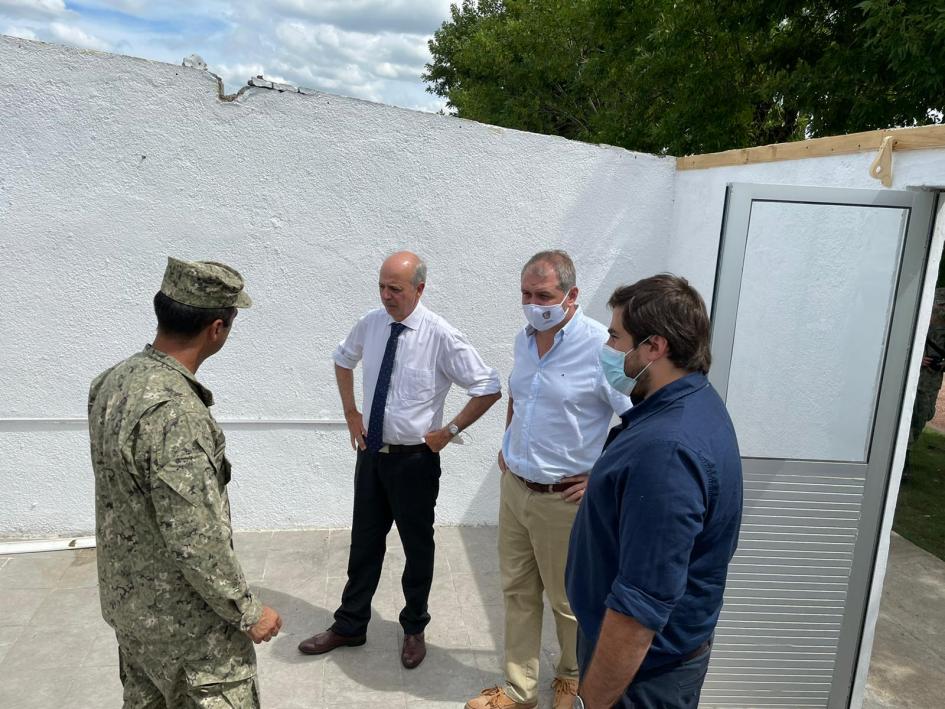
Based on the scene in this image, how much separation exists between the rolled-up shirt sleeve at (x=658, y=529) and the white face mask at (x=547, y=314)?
1.29 m

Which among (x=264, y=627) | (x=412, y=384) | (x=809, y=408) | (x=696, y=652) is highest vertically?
(x=809, y=408)

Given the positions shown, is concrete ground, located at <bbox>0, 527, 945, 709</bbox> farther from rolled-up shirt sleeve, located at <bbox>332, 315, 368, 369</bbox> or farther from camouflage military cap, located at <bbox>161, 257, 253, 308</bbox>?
camouflage military cap, located at <bbox>161, 257, 253, 308</bbox>

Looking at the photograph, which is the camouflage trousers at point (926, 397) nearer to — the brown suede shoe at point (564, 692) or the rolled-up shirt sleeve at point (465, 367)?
the brown suede shoe at point (564, 692)

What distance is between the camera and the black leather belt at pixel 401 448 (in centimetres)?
318

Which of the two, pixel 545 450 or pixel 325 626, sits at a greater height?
pixel 545 450

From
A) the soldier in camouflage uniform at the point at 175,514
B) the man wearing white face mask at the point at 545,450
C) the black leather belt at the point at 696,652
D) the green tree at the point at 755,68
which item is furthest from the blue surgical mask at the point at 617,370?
the green tree at the point at 755,68

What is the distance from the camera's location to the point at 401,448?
318cm

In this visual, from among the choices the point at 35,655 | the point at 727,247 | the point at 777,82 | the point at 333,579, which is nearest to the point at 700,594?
the point at 727,247

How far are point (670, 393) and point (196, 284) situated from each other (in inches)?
50.3

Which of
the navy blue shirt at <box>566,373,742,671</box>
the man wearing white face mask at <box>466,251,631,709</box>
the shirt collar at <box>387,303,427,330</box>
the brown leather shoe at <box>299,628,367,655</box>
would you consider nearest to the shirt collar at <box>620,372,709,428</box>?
the navy blue shirt at <box>566,373,742,671</box>

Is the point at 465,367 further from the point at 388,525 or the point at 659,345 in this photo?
the point at 659,345

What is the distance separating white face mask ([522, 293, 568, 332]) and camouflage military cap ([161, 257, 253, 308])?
4.09 feet

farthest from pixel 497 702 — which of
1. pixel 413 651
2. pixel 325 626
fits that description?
pixel 325 626

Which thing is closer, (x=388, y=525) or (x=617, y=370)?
(x=617, y=370)
